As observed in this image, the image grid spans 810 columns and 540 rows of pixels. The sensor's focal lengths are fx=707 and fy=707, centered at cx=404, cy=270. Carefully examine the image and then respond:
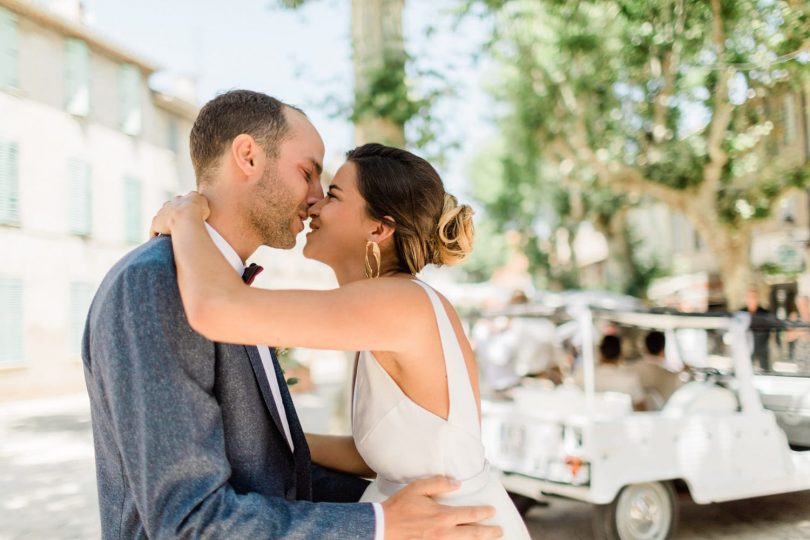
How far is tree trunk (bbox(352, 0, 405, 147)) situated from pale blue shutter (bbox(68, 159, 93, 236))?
9.36 feet

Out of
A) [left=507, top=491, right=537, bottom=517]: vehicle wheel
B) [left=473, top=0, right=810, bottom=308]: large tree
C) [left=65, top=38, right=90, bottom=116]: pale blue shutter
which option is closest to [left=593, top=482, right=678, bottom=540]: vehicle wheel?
[left=507, top=491, right=537, bottom=517]: vehicle wheel

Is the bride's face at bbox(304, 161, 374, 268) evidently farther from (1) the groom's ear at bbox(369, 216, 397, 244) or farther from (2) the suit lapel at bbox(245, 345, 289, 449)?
(2) the suit lapel at bbox(245, 345, 289, 449)

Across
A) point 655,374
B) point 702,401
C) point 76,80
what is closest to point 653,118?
point 655,374

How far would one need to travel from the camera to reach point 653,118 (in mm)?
13609

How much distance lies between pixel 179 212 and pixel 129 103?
11.0ft

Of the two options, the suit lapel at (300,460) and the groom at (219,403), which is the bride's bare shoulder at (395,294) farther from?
the suit lapel at (300,460)

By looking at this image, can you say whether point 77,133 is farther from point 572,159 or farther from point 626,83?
point 572,159

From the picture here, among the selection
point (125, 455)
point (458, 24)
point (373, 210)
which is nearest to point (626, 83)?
point (458, 24)

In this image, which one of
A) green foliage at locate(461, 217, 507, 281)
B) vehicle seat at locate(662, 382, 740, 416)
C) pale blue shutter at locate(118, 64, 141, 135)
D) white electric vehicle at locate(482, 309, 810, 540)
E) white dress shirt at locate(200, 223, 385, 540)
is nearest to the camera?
white dress shirt at locate(200, 223, 385, 540)

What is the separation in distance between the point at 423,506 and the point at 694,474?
14.3 ft

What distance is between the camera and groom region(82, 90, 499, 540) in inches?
56.4

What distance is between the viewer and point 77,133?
13.4 feet

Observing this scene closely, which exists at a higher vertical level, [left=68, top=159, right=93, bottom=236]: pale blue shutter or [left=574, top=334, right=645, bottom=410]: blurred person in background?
[left=68, top=159, right=93, bottom=236]: pale blue shutter

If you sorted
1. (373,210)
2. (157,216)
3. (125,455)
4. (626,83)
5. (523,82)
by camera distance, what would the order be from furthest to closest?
(523,82) → (626,83) → (373,210) → (157,216) → (125,455)
